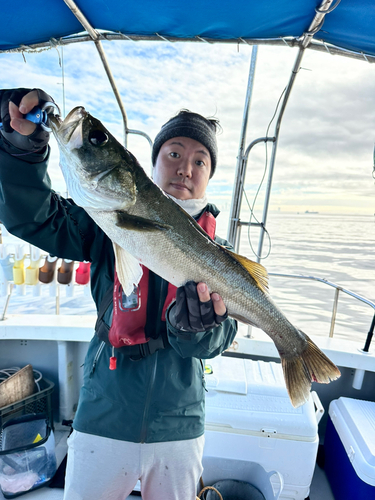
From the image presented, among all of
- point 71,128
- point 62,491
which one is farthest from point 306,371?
point 62,491

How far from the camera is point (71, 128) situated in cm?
154

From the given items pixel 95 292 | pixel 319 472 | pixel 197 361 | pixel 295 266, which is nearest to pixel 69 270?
pixel 95 292

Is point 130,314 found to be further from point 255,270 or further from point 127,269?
point 255,270

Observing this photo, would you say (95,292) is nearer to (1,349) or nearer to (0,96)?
(0,96)

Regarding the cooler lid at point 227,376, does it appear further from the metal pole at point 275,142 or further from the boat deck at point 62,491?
the metal pole at point 275,142

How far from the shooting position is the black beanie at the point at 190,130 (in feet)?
7.78

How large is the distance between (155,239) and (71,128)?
700 millimetres

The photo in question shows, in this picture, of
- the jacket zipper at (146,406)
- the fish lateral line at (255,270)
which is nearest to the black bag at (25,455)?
the jacket zipper at (146,406)

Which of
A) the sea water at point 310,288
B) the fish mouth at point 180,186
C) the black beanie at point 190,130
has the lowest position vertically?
the sea water at point 310,288

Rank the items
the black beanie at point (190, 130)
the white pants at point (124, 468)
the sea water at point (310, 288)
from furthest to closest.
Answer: the sea water at point (310, 288), the black beanie at point (190, 130), the white pants at point (124, 468)

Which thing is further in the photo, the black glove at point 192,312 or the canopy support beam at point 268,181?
the canopy support beam at point 268,181

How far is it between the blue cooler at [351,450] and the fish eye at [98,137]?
3246 millimetres

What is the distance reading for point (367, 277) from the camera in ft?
50.4

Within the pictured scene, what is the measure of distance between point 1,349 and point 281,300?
1027cm
